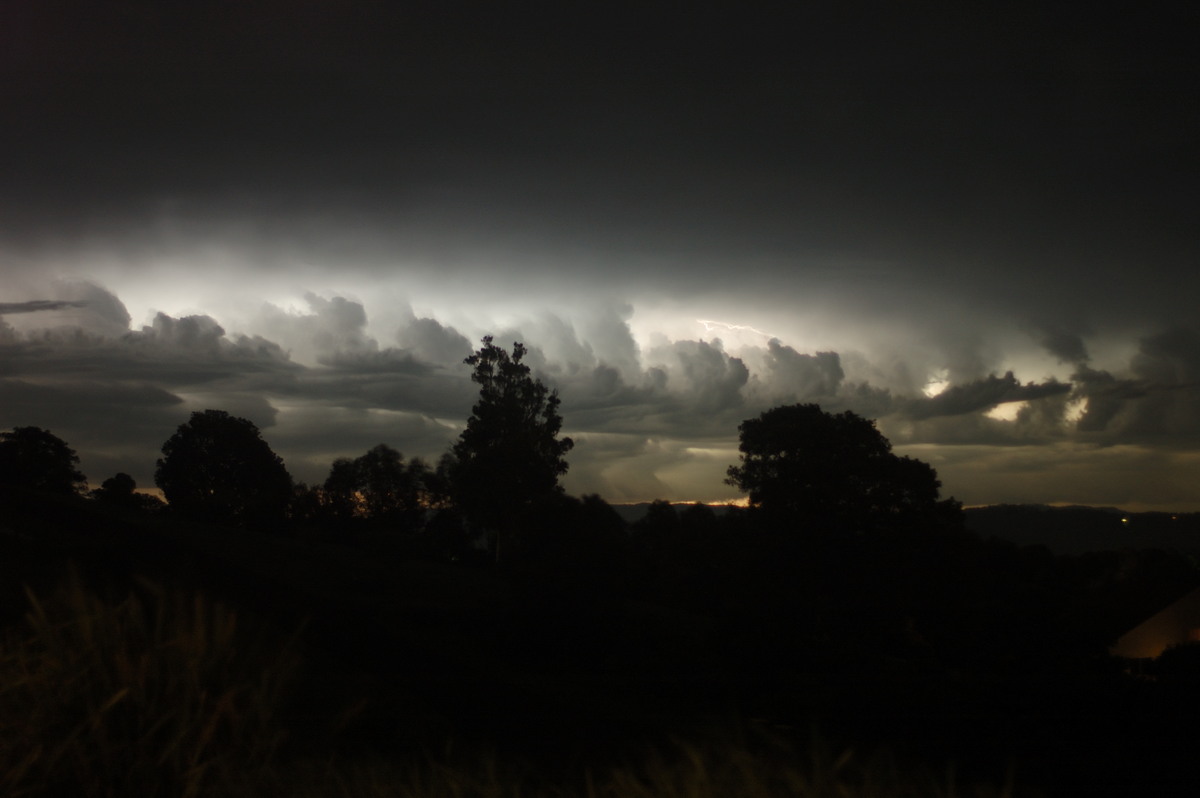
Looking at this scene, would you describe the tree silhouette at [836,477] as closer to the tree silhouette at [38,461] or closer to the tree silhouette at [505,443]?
the tree silhouette at [505,443]

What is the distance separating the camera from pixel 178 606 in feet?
20.1

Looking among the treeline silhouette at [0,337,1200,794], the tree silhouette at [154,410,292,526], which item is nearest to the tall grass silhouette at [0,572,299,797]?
the treeline silhouette at [0,337,1200,794]

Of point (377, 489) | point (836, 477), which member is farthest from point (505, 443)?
point (836, 477)

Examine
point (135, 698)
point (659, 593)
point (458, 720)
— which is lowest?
point (659, 593)

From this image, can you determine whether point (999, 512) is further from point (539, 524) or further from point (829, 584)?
point (539, 524)

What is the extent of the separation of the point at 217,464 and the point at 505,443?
16873 millimetres

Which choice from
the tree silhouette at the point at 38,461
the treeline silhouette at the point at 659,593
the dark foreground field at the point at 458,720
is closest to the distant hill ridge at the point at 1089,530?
the treeline silhouette at the point at 659,593

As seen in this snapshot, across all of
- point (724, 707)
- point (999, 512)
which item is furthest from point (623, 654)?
point (999, 512)

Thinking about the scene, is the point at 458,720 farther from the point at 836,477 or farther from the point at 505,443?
the point at 505,443

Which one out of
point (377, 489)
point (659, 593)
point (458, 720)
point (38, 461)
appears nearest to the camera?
point (458, 720)

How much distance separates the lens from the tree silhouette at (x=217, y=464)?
1497 inches

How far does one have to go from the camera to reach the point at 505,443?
35719 mm

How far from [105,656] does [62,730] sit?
26.4 inches

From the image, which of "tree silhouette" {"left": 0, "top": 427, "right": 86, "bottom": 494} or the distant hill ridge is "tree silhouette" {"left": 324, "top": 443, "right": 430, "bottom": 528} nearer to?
"tree silhouette" {"left": 0, "top": 427, "right": 86, "bottom": 494}
